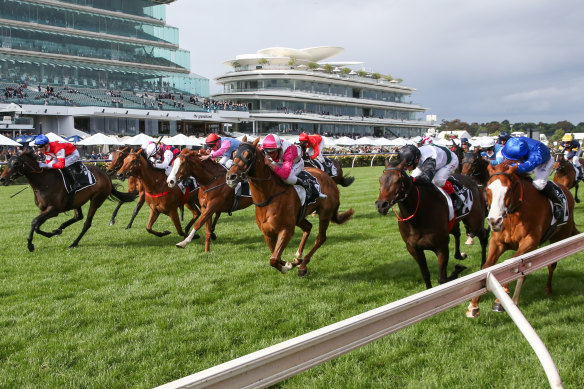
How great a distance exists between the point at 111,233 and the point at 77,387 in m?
6.36

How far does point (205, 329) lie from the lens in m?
4.36

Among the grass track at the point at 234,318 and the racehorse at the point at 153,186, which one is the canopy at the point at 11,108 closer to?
the grass track at the point at 234,318

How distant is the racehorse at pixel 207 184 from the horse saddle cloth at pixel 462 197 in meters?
3.55

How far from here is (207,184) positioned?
785cm

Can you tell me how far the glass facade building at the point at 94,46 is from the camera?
4803cm

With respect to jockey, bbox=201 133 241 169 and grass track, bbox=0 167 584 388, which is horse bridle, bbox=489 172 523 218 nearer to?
grass track, bbox=0 167 584 388

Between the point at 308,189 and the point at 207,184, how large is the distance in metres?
2.22

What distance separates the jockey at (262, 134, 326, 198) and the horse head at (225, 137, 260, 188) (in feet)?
1.03

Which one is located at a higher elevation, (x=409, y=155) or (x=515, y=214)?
(x=409, y=155)

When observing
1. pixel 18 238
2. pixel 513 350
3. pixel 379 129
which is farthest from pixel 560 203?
pixel 379 129

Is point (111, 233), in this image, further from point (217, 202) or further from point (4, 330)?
point (4, 330)

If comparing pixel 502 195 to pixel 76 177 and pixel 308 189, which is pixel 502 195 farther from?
pixel 76 177

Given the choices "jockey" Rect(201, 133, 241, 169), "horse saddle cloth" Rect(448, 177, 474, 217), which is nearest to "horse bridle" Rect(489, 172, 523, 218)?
"horse saddle cloth" Rect(448, 177, 474, 217)

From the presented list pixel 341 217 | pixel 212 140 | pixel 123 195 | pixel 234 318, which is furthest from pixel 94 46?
pixel 234 318
